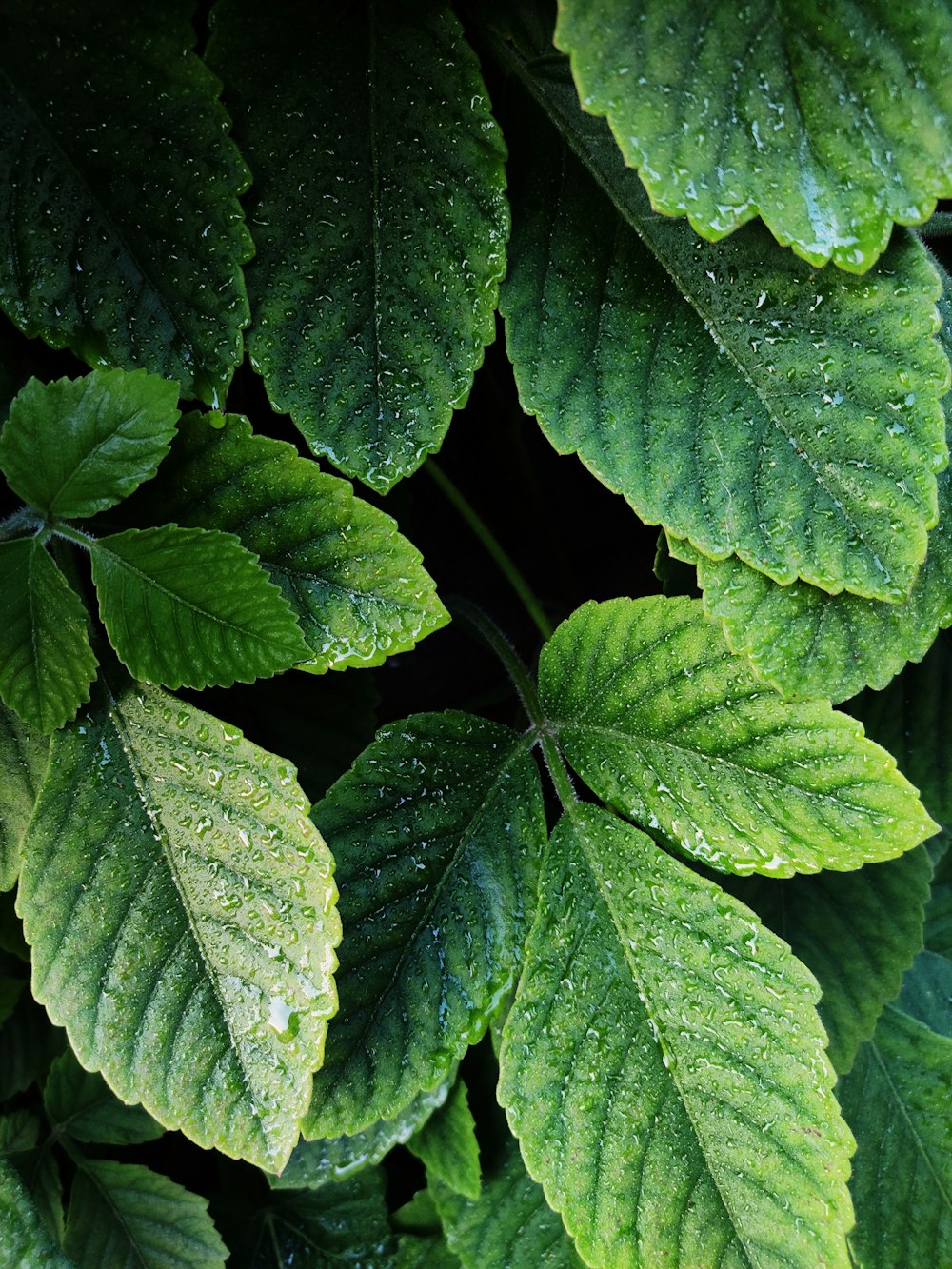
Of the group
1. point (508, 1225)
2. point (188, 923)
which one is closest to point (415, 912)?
point (188, 923)

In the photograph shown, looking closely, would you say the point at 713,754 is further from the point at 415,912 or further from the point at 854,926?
the point at 854,926

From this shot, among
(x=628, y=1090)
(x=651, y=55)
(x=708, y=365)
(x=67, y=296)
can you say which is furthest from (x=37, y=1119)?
(x=651, y=55)

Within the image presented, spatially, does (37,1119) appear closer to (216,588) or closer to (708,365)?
(216,588)

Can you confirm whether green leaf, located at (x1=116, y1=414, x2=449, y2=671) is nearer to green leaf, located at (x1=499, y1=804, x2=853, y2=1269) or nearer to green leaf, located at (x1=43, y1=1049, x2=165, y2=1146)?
green leaf, located at (x1=499, y1=804, x2=853, y2=1269)

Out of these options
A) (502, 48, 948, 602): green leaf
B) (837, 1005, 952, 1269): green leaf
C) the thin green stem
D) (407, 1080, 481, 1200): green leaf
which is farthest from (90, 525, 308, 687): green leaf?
(837, 1005, 952, 1269): green leaf

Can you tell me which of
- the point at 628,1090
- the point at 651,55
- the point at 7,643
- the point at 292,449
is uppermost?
the point at 651,55
